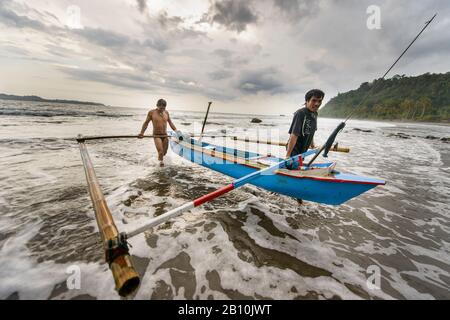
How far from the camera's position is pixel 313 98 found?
13.0ft

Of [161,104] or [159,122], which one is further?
[159,122]

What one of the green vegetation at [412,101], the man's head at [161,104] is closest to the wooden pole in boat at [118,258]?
the man's head at [161,104]

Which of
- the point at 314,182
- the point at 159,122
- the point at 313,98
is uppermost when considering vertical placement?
the point at 313,98

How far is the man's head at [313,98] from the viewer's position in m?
3.94

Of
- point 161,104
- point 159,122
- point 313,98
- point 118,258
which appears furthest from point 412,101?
point 118,258

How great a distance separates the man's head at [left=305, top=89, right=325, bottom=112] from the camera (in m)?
3.94

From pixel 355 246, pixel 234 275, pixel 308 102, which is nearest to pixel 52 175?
pixel 234 275

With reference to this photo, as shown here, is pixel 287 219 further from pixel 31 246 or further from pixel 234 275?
pixel 31 246

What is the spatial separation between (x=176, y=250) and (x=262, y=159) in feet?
11.8

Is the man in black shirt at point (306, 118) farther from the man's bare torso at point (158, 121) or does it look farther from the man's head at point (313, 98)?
the man's bare torso at point (158, 121)

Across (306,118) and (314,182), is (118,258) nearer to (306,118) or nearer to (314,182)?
(314,182)

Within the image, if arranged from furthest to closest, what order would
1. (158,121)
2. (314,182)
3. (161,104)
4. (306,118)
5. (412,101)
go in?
1. (412,101)
2. (158,121)
3. (161,104)
4. (306,118)
5. (314,182)

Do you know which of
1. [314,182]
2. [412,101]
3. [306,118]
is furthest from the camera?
[412,101]
